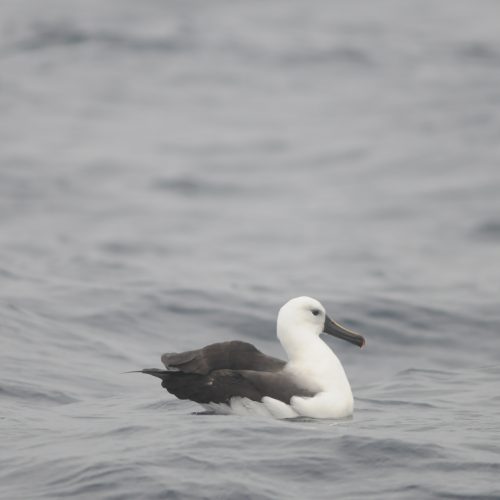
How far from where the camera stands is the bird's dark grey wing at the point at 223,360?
1305 cm

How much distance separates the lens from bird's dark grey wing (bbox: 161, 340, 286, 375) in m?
13.1

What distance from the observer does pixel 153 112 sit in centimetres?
4362

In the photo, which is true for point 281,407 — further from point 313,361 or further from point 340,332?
point 340,332

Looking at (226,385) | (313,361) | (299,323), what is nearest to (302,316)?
(299,323)

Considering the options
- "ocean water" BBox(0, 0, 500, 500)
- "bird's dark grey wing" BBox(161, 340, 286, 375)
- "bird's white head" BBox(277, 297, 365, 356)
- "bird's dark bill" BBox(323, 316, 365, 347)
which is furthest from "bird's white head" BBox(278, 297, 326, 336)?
"ocean water" BBox(0, 0, 500, 500)

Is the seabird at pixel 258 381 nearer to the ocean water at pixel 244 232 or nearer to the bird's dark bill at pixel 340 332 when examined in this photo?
the ocean water at pixel 244 232

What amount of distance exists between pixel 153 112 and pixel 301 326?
3030 centimetres

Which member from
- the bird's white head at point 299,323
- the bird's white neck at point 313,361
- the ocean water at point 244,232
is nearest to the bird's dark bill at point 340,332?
the bird's white head at point 299,323

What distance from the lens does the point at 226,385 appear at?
1281 centimetres

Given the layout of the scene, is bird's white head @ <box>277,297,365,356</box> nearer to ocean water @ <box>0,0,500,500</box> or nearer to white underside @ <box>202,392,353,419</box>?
white underside @ <box>202,392,353,419</box>

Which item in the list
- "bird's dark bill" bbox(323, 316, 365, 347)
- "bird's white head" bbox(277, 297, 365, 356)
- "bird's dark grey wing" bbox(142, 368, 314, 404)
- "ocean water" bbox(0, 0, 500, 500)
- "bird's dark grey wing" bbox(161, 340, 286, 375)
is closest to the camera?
"ocean water" bbox(0, 0, 500, 500)

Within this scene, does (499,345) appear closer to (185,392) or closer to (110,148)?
(185,392)

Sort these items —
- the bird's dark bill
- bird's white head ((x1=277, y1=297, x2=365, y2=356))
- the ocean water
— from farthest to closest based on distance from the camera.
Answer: the bird's dark bill
bird's white head ((x1=277, y1=297, x2=365, y2=356))
the ocean water

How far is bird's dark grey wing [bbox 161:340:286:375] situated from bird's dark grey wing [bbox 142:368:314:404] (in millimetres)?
107
